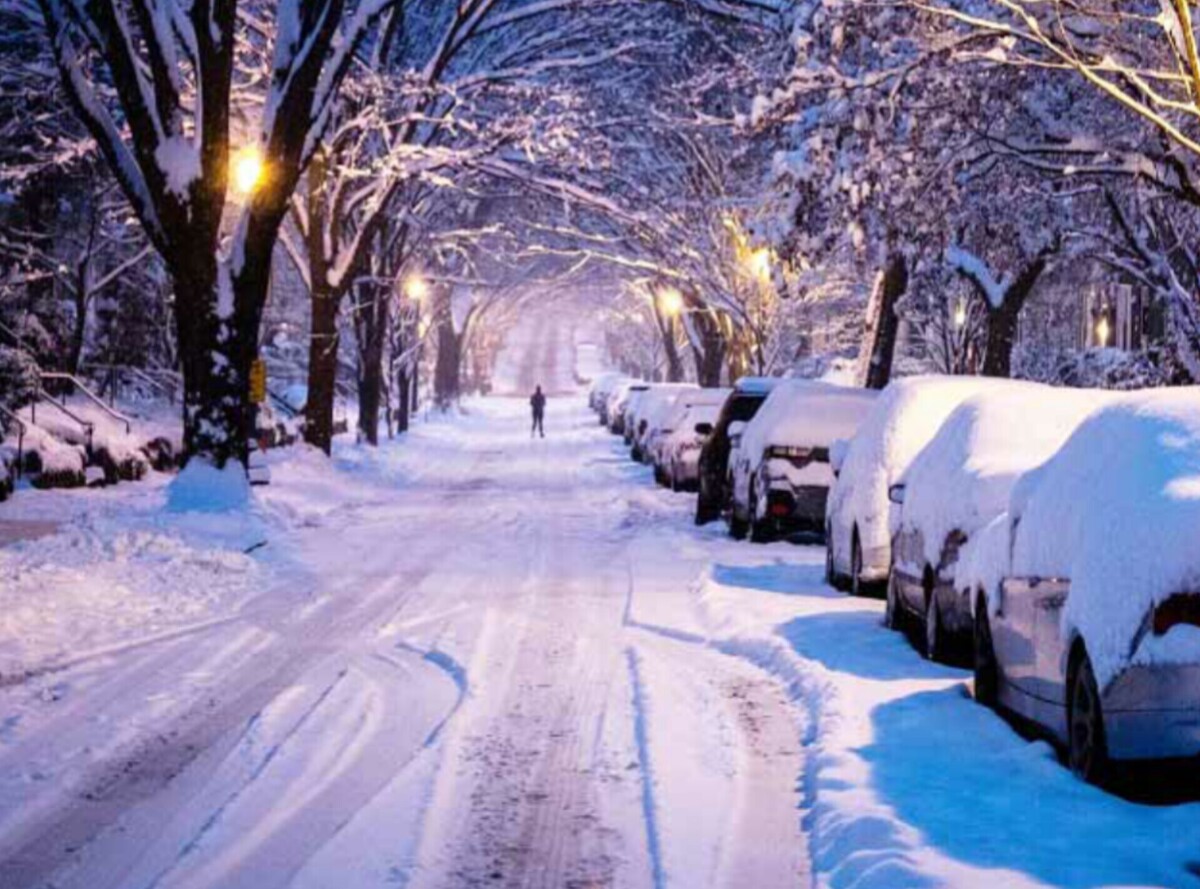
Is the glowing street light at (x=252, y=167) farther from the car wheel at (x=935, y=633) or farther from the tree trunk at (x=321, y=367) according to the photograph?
the car wheel at (x=935, y=633)

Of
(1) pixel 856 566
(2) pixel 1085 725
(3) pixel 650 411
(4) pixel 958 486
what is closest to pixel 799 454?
(1) pixel 856 566

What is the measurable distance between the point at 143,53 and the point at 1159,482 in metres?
23.6

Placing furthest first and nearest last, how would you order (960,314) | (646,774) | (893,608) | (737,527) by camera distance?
(960,314) → (737,527) → (893,608) → (646,774)

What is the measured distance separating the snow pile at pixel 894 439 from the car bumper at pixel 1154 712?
7793 mm

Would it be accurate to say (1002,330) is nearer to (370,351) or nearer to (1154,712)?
(370,351)

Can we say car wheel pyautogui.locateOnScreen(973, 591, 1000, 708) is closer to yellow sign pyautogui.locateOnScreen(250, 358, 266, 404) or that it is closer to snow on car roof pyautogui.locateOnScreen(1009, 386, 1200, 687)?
snow on car roof pyautogui.locateOnScreen(1009, 386, 1200, 687)

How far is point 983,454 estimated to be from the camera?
38.0 ft

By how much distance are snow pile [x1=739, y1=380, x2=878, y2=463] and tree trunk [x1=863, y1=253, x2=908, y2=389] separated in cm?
758

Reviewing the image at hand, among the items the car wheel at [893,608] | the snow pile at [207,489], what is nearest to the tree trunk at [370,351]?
the snow pile at [207,489]

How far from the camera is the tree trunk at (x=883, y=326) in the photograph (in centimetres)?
2853

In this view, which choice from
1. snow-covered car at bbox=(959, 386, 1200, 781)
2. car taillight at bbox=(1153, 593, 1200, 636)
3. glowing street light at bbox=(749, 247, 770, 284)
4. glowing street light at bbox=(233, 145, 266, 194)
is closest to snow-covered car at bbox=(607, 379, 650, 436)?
glowing street light at bbox=(749, 247, 770, 284)

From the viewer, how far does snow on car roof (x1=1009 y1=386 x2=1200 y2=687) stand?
22.6 feet

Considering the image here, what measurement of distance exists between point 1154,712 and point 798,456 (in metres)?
13.1

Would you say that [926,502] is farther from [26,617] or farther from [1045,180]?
[1045,180]
